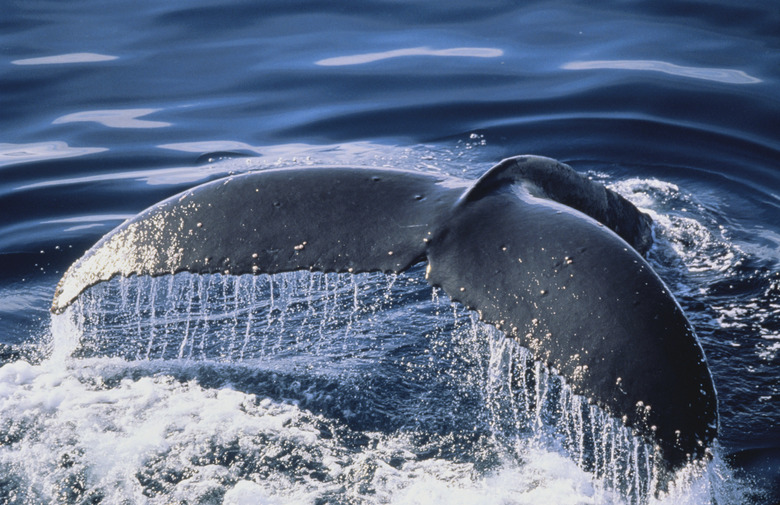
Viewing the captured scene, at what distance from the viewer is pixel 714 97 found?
9.32 metres

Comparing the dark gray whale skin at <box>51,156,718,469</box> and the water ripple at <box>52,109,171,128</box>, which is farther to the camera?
the water ripple at <box>52,109,171,128</box>

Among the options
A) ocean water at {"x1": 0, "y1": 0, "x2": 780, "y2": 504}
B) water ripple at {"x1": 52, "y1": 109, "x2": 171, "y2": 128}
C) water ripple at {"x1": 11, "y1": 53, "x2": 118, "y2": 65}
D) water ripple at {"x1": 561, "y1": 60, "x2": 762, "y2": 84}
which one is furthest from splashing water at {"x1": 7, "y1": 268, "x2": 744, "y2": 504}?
water ripple at {"x1": 11, "y1": 53, "x2": 118, "y2": 65}

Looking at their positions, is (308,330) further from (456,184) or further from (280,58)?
(280,58)

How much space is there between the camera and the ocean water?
13.0ft

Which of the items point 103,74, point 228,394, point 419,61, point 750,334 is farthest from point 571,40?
point 228,394

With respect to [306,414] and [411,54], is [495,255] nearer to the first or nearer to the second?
[306,414]

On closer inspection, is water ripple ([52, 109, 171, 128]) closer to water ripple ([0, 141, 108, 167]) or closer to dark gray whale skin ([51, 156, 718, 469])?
water ripple ([0, 141, 108, 167])

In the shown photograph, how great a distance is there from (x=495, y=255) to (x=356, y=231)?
535 mm

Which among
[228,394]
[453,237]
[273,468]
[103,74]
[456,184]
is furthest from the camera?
[103,74]

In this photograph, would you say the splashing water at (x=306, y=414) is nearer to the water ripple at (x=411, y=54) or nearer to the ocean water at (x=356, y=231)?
the ocean water at (x=356, y=231)

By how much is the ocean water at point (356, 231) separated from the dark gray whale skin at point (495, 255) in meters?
0.22

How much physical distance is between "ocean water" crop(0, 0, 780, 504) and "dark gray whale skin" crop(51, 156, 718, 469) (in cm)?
22

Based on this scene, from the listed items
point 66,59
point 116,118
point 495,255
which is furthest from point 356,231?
point 66,59

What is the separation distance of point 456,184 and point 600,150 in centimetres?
494
